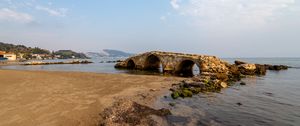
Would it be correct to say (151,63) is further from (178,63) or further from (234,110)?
(234,110)

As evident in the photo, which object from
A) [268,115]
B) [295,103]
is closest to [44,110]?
[268,115]

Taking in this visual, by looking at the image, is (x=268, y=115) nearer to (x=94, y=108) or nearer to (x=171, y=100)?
(x=171, y=100)

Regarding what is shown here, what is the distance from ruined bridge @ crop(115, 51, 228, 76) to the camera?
41.5 meters

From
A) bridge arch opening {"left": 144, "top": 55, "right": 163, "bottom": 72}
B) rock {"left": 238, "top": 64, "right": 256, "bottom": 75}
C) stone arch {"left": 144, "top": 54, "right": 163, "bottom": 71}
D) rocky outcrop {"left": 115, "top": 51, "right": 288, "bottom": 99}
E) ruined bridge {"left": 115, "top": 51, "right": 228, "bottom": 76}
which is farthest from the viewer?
bridge arch opening {"left": 144, "top": 55, "right": 163, "bottom": 72}

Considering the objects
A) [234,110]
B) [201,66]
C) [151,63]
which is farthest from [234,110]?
[151,63]

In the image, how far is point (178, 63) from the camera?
48188 millimetres

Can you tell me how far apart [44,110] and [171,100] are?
8.44m

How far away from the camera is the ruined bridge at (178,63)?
136 ft

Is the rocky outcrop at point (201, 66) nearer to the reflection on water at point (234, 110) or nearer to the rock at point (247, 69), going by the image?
the rock at point (247, 69)

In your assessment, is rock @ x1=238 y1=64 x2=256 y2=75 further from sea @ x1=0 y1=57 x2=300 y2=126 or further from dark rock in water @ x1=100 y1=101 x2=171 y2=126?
dark rock in water @ x1=100 y1=101 x2=171 y2=126

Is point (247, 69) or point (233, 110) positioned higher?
point (247, 69)

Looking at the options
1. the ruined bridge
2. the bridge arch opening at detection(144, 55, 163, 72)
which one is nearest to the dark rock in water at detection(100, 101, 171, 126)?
the ruined bridge

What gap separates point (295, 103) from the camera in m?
18.1

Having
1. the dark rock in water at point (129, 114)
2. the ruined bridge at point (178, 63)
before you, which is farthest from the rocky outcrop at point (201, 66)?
the dark rock in water at point (129, 114)
